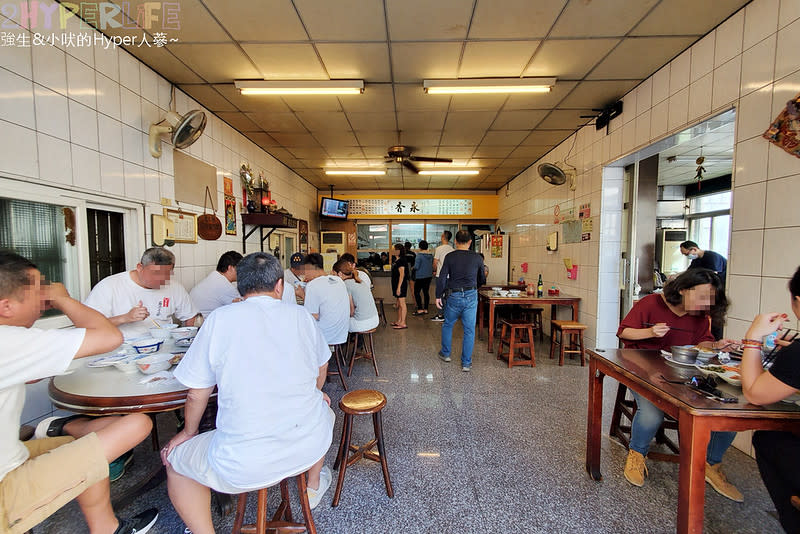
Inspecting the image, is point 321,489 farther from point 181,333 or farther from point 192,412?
point 181,333

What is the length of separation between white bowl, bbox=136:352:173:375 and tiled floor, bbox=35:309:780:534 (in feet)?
2.69

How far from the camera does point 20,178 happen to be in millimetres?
1904

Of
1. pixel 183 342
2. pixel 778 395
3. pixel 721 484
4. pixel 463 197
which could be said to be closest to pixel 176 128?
pixel 183 342

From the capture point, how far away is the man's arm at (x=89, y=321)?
47.9 inches

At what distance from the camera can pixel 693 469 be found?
4.09ft

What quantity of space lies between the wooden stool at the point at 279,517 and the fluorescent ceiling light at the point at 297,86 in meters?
3.28

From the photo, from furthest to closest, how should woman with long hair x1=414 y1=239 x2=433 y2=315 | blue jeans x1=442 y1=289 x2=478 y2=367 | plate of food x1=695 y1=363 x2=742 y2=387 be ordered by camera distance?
woman with long hair x1=414 y1=239 x2=433 y2=315, blue jeans x1=442 y1=289 x2=478 y2=367, plate of food x1=695 y1=363 x2=742 y2=387

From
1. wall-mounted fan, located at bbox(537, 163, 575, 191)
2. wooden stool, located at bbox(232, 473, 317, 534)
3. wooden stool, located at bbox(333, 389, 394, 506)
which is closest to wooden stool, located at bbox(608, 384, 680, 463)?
wooden stool, located at bbox(333, 389, 394, 506)

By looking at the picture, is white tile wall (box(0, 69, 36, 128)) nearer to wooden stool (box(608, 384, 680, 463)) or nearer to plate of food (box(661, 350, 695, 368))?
plate of food (box(661, 350, 695, 368))

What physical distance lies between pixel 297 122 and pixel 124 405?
3.72 m

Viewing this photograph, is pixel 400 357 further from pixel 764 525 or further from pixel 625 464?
pixel 764 525

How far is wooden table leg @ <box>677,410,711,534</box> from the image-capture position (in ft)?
4.02

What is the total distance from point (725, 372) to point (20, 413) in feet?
9.66

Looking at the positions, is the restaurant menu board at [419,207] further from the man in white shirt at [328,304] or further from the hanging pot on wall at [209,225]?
the man in white shirt at [328,304]
